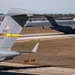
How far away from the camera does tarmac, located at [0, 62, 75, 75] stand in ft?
107

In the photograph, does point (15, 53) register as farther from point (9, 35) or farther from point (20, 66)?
point (20, 66)

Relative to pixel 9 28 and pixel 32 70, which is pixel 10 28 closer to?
pixel 9 28

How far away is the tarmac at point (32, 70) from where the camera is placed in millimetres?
32531

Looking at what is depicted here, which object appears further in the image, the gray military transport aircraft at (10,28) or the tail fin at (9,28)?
the tail fin at (9,28)

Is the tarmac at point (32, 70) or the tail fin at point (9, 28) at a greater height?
the tail fin at point (9, 28)

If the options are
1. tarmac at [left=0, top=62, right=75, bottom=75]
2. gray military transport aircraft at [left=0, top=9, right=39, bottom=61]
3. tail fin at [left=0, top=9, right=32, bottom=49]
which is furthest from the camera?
tarmac at [left=0, top=62, right=75, bottom=75]

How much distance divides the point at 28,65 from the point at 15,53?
894 cm

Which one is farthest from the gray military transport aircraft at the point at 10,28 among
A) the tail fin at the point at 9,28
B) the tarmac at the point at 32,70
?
the tarmac at the point at 32,70

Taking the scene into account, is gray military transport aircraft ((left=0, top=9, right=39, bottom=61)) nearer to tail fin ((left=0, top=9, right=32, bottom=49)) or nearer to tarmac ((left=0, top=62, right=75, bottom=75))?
tail fin ((left=0, top=9, right=32, bottom=49))

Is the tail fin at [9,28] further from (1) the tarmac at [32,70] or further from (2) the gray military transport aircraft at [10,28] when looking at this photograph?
(1) the tarmac at [32,70]

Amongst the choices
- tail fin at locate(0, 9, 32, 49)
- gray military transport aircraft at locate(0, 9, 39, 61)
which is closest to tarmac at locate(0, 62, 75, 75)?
gray military transport aircraft at locate(0, 9, 39, 61)

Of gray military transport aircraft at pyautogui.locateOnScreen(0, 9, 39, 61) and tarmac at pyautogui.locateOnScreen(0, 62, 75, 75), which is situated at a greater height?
gray military transport aircraft at pyautogui.locateOnScreen(0, 9, 39, 61)

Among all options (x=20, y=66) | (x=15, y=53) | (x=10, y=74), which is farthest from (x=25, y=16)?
(x=20, y=66)

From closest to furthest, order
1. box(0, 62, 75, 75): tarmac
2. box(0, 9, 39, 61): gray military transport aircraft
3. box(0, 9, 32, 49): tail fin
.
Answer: box(0, 9, 39, 61): gray military transport aircraft, box(0, 9, 32, 49): tail fin, box(0, 62, 75, 75): tarmac
